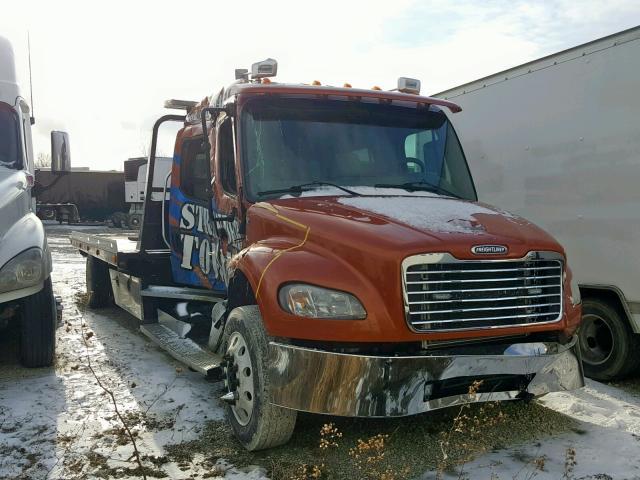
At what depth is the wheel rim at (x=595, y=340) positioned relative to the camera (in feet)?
19.2

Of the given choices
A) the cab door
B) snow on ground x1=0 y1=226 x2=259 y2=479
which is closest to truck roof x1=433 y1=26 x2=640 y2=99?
the cab door

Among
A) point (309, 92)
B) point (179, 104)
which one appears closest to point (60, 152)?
point (179, 104)

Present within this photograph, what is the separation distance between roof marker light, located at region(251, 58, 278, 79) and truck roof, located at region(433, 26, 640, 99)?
3.11 m

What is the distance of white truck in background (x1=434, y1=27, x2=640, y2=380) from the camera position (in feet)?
17.4

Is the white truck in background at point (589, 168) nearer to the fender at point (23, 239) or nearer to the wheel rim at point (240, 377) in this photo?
the wheel rim at point (240, 377)

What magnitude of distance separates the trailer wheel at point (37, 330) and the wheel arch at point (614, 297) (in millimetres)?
5258

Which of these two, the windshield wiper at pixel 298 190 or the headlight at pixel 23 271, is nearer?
the windshield wiper at pixel 298 190

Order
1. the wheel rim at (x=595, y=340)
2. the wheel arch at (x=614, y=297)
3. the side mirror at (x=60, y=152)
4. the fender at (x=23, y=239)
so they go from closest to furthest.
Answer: the fender at (x=23, y=239) → the wheel arch at (x=614, y=297) → the wheel rim at (x=595, y=340) → the side mirror at (x=60, y=152)

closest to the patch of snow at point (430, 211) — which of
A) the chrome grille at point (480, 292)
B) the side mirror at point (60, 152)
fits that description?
the chrome grille at point (480, 292)

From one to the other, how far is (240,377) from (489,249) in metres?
1.81

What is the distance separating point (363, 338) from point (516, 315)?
1.01 meters

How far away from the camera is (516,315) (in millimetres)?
3568

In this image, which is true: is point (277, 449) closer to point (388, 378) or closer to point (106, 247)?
point (388, 378)

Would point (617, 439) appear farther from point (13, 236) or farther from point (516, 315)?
point (13, 236)
